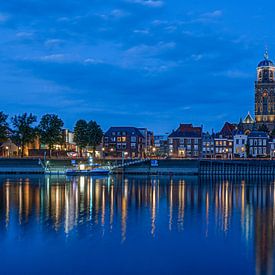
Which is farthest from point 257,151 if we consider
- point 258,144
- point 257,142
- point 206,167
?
point 206,167

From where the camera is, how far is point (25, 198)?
56.4 m

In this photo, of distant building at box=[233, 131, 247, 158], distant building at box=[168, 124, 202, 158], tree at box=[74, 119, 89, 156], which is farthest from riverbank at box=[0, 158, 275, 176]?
distant building at box=[233, 131, 247, 158]

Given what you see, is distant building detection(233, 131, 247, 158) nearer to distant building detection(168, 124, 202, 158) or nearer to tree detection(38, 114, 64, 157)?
distant building detection(168, 124, 202, 158)

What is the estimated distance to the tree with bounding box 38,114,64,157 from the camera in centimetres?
12325

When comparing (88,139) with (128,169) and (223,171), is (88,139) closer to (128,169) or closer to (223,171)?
(128,169)

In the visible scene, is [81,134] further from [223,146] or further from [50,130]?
[223,146]

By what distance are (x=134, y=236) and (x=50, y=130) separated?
92213mm

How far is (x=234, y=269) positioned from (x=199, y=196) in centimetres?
3639

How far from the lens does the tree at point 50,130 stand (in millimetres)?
123250

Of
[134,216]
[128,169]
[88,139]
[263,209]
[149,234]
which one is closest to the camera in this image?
[149,234]

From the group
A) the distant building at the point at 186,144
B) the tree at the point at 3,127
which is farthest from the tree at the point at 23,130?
the distant building at the point at 186,144

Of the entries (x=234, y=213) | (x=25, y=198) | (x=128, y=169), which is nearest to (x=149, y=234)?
(x=234, y=213)

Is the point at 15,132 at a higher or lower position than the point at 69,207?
higher

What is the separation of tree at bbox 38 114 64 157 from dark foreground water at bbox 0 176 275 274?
219 ft
